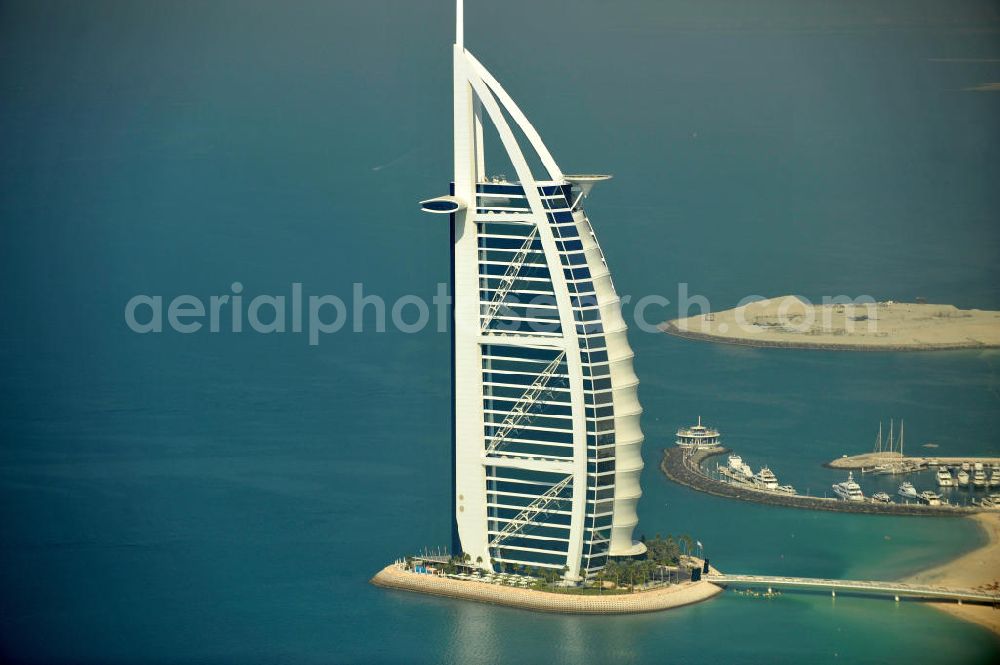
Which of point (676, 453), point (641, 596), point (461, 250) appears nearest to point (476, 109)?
point (461, 250)

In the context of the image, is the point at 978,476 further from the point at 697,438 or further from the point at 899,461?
the point at 697,438

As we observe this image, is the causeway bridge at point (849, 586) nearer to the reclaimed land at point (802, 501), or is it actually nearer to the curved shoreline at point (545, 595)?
the curved shoreline at point (545, 595)

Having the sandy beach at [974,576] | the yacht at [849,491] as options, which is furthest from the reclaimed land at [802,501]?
the sandy beach at [974,576]

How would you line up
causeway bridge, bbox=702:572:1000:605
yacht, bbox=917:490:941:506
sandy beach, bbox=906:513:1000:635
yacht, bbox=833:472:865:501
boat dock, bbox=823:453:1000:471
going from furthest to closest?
boat dock, bbox=823:453:1000:471
yacht, bbox=917:490:941:506
yacht, bbox=833:472:865:501
causeway bridge, bbox=702:572:1000:605
sandy beach, bbox=906:513:1000:635

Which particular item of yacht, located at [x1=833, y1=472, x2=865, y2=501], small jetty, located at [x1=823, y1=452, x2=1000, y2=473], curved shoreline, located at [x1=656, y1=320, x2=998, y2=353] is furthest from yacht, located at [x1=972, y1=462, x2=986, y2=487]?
curved shoreline, located at [x1=656, y1=320, x2=998, y2=353]

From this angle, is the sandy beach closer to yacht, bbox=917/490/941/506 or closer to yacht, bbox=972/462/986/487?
yacht, bbox=917/490/941/506

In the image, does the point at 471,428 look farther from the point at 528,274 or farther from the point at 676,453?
the point at 676,453
